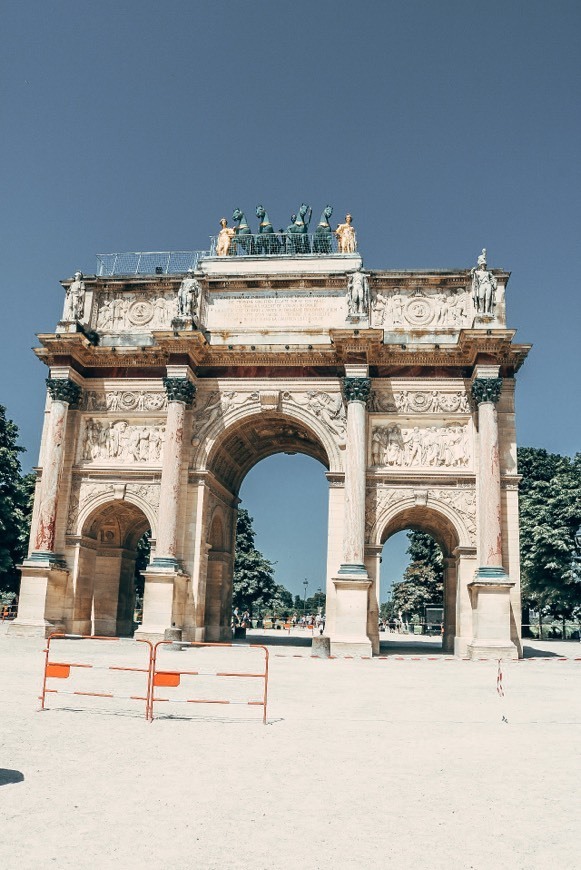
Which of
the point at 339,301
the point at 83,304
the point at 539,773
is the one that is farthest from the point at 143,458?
the point at 539,773

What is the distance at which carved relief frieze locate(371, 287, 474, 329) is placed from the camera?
3150 centimetres

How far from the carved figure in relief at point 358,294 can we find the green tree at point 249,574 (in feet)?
123

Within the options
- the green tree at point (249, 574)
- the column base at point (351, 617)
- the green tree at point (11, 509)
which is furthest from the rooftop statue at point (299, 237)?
the green tree at point (249, 574)

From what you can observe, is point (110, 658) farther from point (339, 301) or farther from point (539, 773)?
point (339, 301)

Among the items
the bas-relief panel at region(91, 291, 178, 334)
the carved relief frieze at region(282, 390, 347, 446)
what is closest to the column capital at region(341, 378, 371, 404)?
the carved relief frieze at region(282, 390, 347, 446)

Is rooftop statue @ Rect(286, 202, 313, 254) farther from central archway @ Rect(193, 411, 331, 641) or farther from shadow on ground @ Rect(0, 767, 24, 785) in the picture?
shadow on ground @ Rect(0, 767, 24, 785)

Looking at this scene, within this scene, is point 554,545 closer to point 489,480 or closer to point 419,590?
point 489,480

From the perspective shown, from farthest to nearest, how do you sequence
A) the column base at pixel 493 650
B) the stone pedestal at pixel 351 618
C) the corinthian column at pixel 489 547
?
the stone pedestal at pixel 351 618 → the corinthian column at pixel 489 547 → the column base at pixel 493 650

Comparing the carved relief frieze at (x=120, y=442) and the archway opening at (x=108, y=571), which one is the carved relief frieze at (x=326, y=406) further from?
the archway opening at (x=108, y=571)

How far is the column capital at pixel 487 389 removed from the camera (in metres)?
29.2

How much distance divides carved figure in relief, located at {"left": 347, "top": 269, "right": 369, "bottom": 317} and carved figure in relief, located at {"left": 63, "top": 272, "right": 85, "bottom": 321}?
36.7 ft

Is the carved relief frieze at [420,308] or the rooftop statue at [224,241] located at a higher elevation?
the rooftop statue at [224,241]

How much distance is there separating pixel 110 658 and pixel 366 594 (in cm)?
1006

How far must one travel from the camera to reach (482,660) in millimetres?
26297
